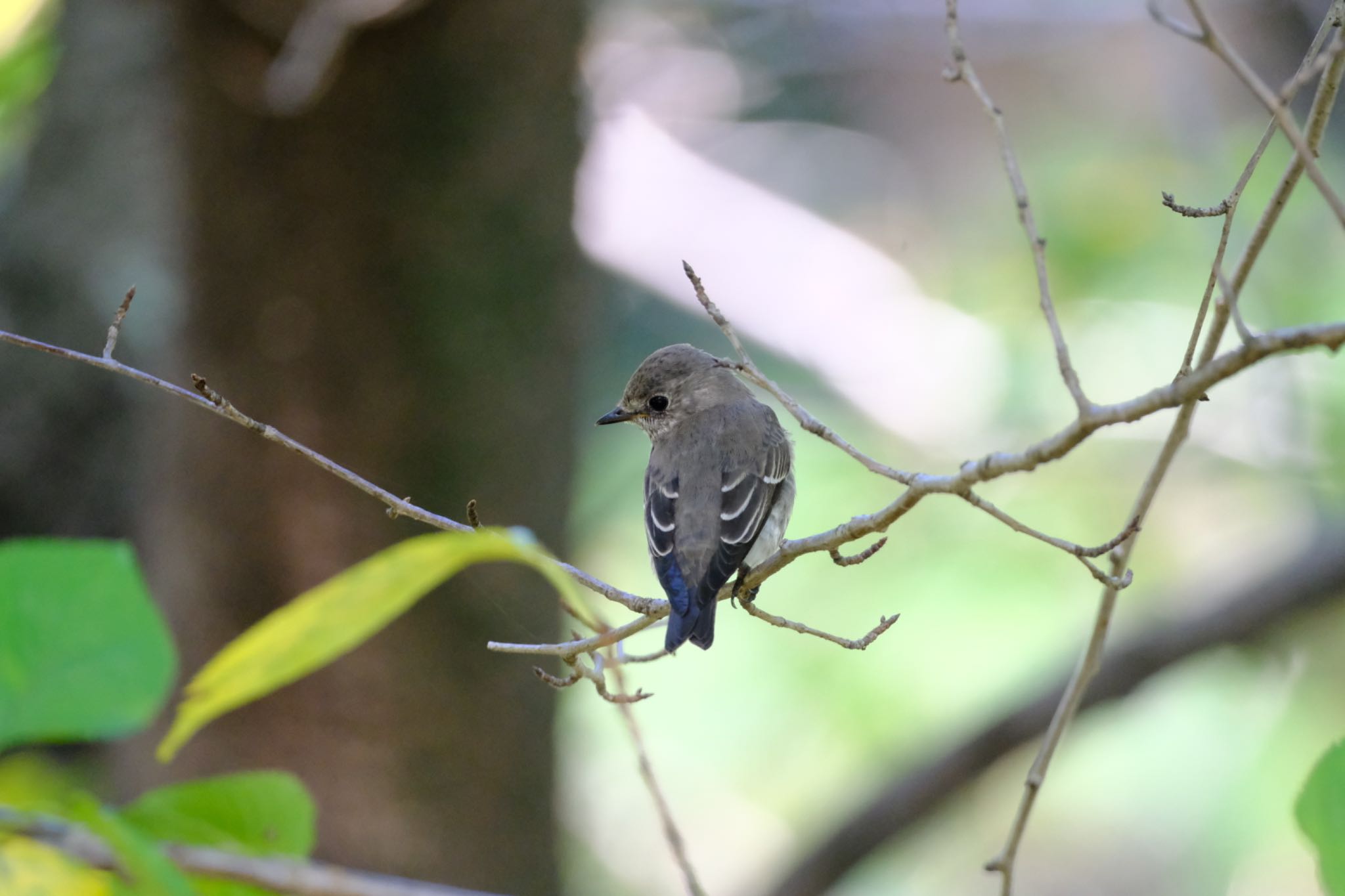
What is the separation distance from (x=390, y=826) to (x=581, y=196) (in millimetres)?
2215

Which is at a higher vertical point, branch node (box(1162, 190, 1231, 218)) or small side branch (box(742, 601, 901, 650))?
branch node (box(1162, 190, 1231, 218))

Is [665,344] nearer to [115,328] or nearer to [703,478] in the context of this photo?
[703,478]

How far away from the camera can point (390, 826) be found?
3.94 m

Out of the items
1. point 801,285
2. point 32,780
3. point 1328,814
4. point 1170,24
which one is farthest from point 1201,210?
point 801,285

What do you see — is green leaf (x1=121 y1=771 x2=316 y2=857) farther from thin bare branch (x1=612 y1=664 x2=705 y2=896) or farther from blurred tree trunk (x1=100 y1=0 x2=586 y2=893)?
blurred tree trunk (x1=100 y1=0 x2=586 y2=893)

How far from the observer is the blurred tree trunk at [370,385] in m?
3.92

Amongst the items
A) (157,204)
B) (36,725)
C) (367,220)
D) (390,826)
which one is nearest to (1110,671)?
(390,826)

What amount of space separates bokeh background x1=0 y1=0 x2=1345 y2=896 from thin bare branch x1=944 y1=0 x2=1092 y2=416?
5.62ft

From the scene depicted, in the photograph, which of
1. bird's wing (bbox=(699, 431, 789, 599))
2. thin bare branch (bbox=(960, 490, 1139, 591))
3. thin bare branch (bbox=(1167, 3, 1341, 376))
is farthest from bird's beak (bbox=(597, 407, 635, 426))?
thin bare branch (bbox=(1167, 3, 1341, 376))

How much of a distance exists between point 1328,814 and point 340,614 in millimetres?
995

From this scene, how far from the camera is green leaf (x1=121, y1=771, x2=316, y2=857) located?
1.40 meters

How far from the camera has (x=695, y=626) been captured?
104 inches

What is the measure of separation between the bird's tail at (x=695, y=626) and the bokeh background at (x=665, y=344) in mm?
581

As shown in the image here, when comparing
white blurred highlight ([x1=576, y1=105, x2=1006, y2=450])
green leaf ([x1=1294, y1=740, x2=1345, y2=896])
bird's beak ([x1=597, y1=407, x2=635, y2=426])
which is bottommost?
green leaf ([x1=1294, y1=740, x2=1345, y2=896])
